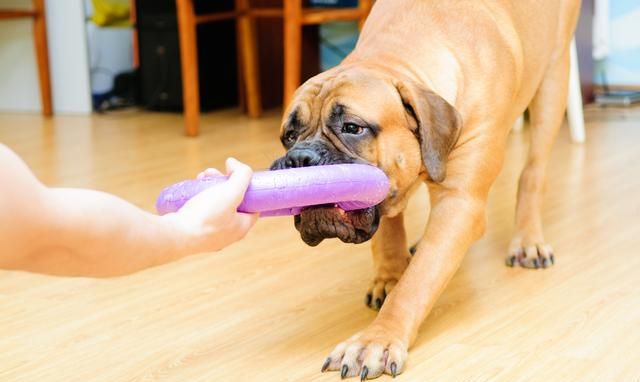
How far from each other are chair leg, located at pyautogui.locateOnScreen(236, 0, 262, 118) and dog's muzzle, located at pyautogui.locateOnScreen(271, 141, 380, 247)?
3.31 meters

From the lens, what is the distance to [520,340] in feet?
6.04

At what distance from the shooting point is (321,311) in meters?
2.09

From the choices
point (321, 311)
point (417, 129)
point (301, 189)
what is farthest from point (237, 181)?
point (321, 311)

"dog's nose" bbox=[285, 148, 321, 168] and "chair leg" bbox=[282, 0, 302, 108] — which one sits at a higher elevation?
"dog's nose" bbox=[285, 148, 321, 168]

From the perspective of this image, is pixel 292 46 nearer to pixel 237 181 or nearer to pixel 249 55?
pixel 249 55

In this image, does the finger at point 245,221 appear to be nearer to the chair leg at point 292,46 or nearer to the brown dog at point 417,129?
the brown dog at point 417,129

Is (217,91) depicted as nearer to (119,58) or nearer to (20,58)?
(119,58)

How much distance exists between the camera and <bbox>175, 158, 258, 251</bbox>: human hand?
1.27 metres

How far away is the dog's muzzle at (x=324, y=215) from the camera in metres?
1.73

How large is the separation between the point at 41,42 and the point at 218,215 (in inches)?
176

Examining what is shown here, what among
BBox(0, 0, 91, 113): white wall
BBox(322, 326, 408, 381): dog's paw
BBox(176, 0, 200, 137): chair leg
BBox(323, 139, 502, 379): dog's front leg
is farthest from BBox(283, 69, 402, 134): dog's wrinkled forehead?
BBox(0, 0, 91, 113): white wall

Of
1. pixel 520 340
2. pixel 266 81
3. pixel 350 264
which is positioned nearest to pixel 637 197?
pixel 350 264

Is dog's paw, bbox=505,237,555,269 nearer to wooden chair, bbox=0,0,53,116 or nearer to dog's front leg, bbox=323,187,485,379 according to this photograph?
dog's front leg, bbox=323,187,485,379

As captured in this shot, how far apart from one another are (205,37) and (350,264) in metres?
3.13
